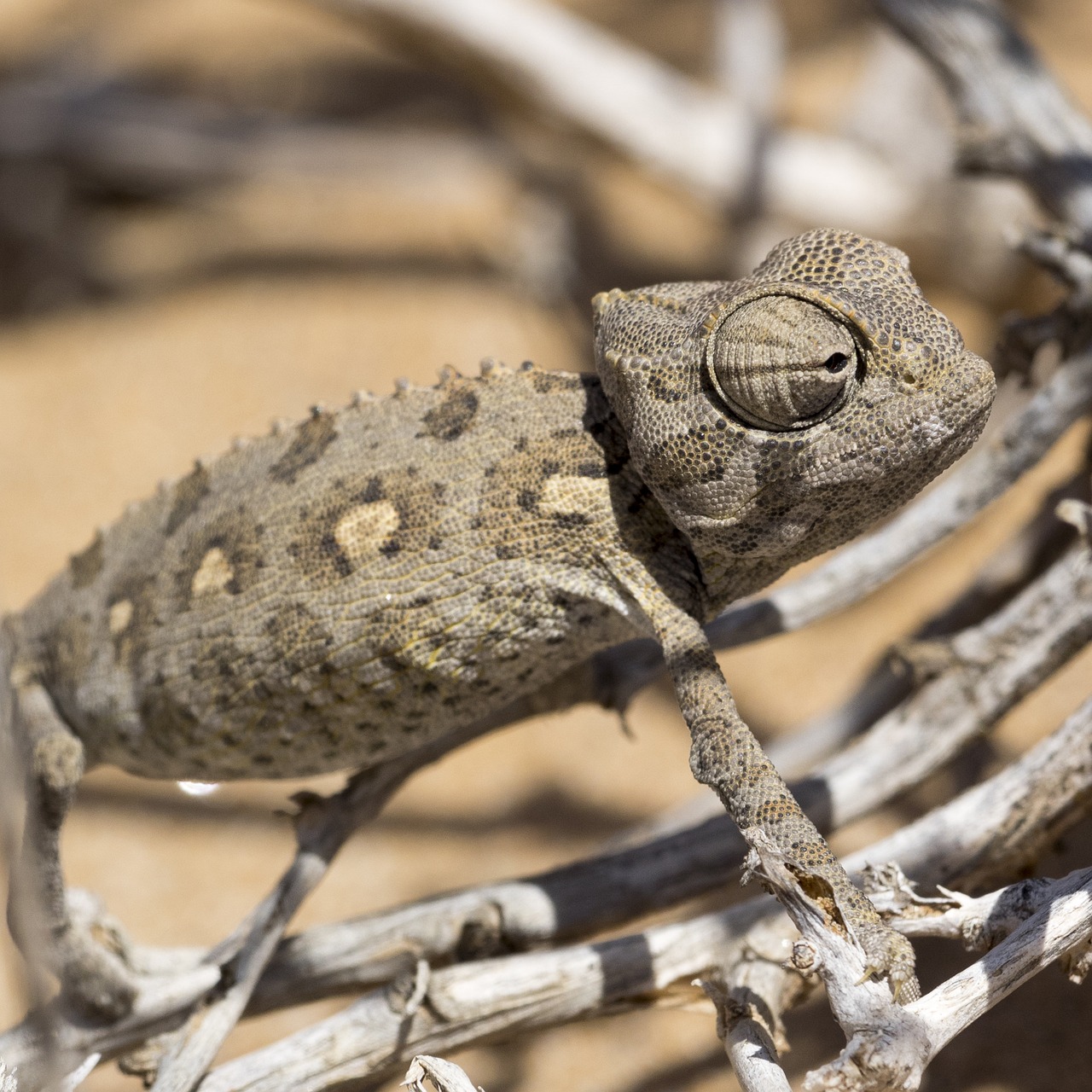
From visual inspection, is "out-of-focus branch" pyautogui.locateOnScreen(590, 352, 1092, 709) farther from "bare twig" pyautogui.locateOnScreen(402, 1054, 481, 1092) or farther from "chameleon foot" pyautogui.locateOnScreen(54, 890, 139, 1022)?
"chameleon foot" pyautogui.locateOnScreen(54, 890, 139, 1022)

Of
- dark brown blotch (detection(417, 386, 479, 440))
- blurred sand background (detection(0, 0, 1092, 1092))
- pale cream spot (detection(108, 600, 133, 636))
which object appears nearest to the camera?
dark brown blotch (detection(417, 386, 479, 440))

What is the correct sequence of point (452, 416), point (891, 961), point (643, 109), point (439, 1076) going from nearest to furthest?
point (891, 961) < point (439, 1076) < point (452, 416) < point (643, 109)

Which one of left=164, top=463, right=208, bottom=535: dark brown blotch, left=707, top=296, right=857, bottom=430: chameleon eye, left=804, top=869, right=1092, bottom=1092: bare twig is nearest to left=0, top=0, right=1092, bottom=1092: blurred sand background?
left=804, top=869, right=1092, bottom=1092: bare twig

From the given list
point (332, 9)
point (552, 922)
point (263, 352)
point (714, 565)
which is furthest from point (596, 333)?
point (263, 352)

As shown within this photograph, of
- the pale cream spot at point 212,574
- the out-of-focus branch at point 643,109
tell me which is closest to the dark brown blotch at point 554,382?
the pale cream spot at point 212,574

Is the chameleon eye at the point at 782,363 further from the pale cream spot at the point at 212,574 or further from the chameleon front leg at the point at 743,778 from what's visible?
the pale cream spot at the point at 212,574

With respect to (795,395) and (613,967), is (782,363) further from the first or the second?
(613,967)

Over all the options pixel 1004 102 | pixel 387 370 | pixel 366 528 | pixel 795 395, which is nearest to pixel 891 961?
pixel 795 395
